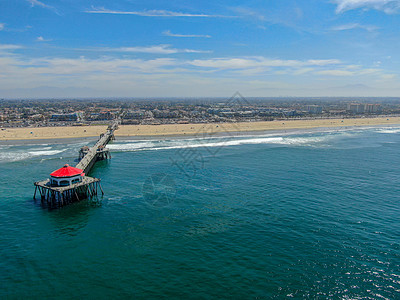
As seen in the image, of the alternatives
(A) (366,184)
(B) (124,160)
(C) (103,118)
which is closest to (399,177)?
(A) (366,184)

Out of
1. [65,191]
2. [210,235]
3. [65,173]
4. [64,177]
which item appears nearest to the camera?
[210,235]

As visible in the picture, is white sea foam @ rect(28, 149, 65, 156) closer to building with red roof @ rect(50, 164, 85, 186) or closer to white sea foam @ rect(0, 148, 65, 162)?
white sea foam @ rect(0, 148, 65, 162)

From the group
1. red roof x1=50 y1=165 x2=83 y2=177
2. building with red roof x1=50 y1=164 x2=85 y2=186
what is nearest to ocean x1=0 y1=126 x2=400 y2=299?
building with red roof x1=50 y1=164 x2=85 y2=186

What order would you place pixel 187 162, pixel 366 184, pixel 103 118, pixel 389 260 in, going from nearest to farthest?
1. pixel 389 260
2. pixel 366 184
3. pixel 187 162
4. pixel 103 118

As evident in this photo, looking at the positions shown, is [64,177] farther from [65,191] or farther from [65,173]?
[65,191]

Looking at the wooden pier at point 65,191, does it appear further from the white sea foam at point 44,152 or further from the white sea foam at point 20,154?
the white sea foam at point 44,152

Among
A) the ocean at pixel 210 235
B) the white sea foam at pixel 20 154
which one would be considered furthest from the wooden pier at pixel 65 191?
the white sea foam at pixel 20 154

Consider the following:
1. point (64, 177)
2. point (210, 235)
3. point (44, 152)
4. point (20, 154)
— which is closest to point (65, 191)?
point (64, 177)

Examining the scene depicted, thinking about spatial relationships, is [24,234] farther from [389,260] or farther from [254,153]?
Answer: [254,153]
